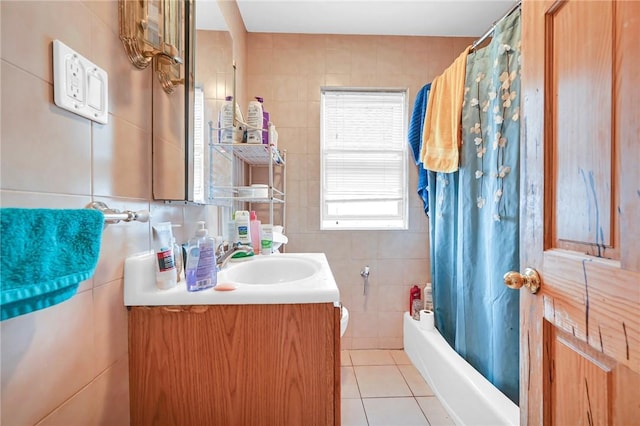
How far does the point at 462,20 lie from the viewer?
181 cm

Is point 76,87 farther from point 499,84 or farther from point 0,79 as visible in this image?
point 499,84

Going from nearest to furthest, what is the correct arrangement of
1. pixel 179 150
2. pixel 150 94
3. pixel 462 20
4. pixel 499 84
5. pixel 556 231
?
pixel 556 231
pixel 150 94
pixel 179 150
pixel 499 84
pixel 462 20

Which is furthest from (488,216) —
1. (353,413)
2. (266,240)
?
(353,413)

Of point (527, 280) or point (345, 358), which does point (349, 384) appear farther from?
point (527, 280)

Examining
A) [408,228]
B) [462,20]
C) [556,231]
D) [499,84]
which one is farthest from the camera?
[408,228]

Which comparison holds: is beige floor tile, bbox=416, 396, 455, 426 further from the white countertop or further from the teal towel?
the teal towel

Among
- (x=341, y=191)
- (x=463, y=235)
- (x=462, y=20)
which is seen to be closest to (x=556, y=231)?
(x=463, y=235)

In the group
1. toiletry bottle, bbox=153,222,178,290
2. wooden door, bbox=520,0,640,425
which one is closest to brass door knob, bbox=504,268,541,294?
wooden door, bbox=520,0,640,425

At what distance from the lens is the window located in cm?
201

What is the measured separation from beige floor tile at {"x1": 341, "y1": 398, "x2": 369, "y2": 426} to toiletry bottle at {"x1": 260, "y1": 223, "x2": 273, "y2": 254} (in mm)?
924

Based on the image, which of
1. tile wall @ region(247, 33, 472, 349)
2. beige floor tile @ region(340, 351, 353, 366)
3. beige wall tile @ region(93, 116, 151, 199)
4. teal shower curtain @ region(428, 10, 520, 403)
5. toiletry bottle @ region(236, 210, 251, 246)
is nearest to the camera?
beige wall tile @ region(93, 116, 151, 199)

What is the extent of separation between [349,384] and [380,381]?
0.20 m

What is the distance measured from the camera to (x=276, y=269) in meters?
1.24

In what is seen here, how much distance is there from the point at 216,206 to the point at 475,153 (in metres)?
1.37
